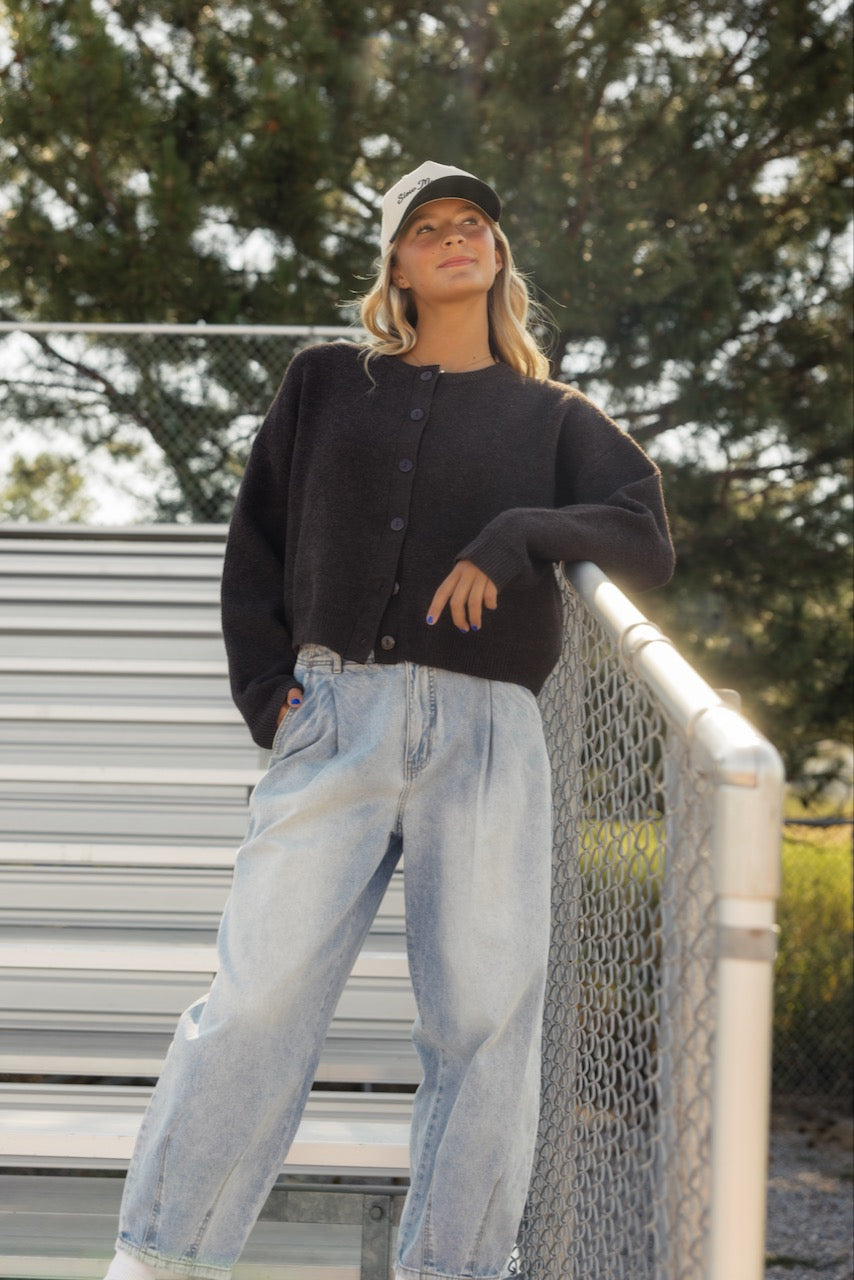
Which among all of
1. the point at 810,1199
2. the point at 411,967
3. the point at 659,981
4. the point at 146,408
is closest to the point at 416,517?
the point at 411,967

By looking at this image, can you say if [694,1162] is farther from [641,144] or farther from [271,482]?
[641,144]

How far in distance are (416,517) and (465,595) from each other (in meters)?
0.21

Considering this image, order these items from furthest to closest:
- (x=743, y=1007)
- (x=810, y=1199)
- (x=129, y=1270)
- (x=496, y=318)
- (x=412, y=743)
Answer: (x=810, y=1199)
(x=496, y=318)
(x=412, y=743)
(x=129, y=1270)
(x=743, y=1007)

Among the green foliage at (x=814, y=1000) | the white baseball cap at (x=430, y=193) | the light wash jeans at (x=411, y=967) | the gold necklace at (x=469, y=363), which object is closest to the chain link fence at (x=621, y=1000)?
the light wash jeans at (x=411, y=967)

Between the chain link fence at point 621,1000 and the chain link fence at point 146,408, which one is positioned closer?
the chain link fence at point 621,1000

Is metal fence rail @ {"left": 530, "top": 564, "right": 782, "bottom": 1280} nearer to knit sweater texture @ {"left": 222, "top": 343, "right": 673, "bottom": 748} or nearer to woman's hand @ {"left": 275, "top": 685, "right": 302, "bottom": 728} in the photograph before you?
knit sweater texture @ {"left": 222, "top": 343, "right": 673, "bottom": 748}

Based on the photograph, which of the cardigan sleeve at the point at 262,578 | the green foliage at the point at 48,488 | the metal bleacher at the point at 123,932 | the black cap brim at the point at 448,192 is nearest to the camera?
the cardigan sleeve at the point at 262,578

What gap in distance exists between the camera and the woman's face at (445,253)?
207cm

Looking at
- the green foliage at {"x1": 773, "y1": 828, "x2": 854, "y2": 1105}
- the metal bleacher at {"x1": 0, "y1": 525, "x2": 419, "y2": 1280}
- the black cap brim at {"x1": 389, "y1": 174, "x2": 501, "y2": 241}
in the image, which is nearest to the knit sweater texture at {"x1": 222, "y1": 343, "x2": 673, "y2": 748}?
the black cap brim at {"x1": 389, "y1": 174, "x2": 501, "y2": 241}

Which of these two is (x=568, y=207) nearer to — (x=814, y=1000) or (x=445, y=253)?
(x=445, y=253)

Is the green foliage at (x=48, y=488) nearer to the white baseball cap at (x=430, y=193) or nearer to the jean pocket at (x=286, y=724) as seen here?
the white baseball cap at (x=430, y=193)

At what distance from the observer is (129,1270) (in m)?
1.69

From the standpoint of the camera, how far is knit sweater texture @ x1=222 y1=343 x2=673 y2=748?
1860 mm

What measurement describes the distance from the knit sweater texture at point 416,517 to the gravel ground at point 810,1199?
13.2ft
